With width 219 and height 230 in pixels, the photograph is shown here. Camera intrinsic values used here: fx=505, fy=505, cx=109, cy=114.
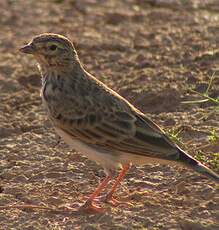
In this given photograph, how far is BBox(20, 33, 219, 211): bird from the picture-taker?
518 cm

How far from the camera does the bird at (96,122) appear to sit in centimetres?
518

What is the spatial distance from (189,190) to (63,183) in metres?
1.46

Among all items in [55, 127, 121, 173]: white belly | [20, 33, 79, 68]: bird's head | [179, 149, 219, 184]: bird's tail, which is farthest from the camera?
[20, 33, 79, 68]: bird's head

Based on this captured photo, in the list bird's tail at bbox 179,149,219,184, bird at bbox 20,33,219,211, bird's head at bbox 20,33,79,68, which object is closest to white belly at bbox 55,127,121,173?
bird at bbox 20,33,219,211

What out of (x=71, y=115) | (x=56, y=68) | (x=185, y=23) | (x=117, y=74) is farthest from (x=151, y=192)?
(x=185, y=23)

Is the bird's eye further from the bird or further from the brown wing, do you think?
the brown wing

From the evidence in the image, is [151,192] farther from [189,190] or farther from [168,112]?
[168,112]

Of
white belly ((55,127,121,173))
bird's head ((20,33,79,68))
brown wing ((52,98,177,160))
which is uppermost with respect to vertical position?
bird's head ((20,33,79,68))

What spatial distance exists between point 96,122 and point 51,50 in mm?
986

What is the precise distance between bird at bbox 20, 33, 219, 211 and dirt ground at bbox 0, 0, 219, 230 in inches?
15.4

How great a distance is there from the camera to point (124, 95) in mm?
7652

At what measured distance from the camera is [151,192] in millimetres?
5531

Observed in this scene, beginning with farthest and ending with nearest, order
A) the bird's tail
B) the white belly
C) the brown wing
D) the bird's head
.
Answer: the bird's head
the white belly
the brown wing
the bird's tail

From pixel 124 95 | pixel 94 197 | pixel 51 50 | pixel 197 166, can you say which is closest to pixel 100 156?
pixel 94 197
